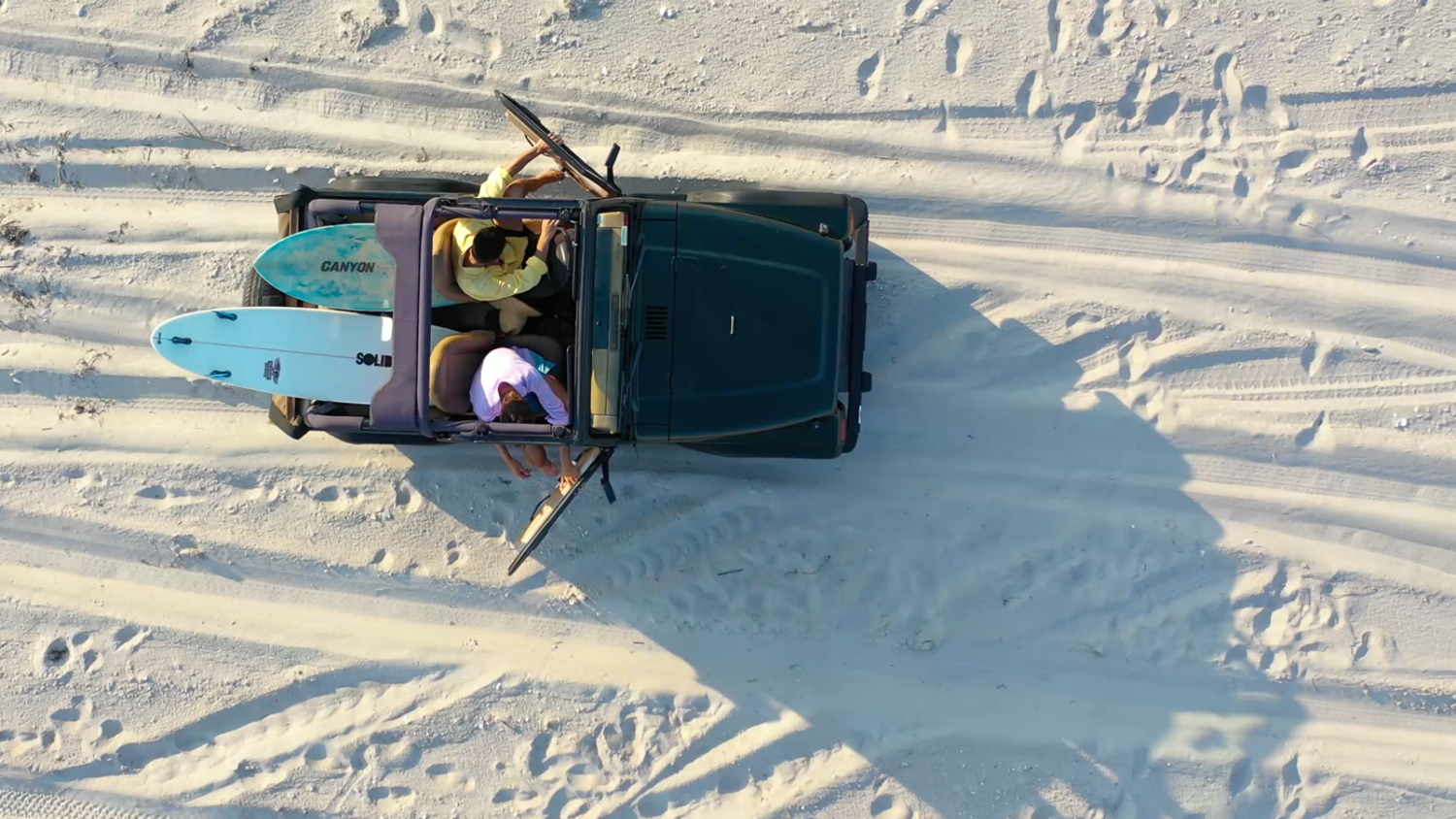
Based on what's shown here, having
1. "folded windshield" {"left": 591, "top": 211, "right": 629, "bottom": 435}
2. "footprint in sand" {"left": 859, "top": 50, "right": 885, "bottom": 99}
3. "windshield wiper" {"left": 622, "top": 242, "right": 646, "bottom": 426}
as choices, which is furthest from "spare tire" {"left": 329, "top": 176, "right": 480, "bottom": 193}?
"footprint in sand" {"left": 859, "top": 50, "right": 885, "bottom": 99}

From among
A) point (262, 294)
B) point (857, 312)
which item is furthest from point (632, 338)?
point (262, 294)

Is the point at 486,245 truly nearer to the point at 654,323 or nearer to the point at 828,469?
the point at 654,323

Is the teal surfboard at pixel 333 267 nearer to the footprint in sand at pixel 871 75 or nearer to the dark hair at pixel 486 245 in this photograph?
the dark hair at pixel 486 245

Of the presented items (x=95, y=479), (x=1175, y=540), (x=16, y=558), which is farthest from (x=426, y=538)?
(x=1175, y=540)

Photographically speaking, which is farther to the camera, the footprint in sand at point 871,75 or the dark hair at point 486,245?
the footprint in sand at point 871,75

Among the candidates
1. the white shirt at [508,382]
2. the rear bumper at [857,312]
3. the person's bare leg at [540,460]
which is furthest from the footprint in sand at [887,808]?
the white shirt at [508,382]

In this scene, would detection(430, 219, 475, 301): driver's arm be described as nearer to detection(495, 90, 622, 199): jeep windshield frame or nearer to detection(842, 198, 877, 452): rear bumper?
detection(495, 90, 622, 199): jeep windshield frame
